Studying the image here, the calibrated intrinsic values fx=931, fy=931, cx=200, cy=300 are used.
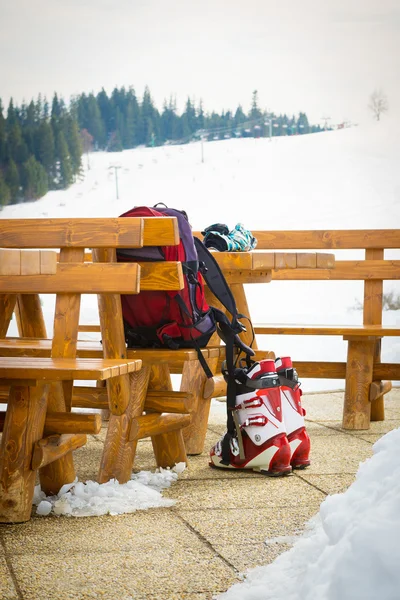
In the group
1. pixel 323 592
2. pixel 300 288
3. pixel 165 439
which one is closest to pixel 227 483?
pixel 165 439

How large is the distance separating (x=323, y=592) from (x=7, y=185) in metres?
9.73

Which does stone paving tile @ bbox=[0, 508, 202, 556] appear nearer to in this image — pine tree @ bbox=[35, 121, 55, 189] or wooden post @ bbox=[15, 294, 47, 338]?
wooden post @ bbox=[15, 294, 47, 338]

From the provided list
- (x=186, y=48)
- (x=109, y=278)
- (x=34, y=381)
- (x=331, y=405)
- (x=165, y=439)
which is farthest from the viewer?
(x=186, y=48)

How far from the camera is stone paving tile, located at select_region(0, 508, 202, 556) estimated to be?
83.4 inches

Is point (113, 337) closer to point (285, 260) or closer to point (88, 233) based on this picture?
point (88, 233)

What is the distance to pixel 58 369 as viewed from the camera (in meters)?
2.22

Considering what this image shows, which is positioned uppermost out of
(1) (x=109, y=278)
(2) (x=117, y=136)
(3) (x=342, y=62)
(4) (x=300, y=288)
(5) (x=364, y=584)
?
(3) (x=342, y=62)

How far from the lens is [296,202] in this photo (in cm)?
1123

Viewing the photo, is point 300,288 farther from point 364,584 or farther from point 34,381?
point 364,584

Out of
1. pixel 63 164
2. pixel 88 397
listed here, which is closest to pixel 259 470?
pixel 88 397

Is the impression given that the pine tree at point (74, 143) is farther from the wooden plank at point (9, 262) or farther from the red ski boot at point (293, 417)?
the wooden plank at point (9, 262)

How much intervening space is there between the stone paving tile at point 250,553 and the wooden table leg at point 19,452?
545 mm

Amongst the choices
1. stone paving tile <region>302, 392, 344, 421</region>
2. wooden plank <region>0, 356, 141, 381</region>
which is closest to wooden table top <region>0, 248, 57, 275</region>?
wooden plank <region>0, 356, 141, 381</region>

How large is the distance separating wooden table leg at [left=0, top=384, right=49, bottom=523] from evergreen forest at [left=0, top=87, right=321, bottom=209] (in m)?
8.44
